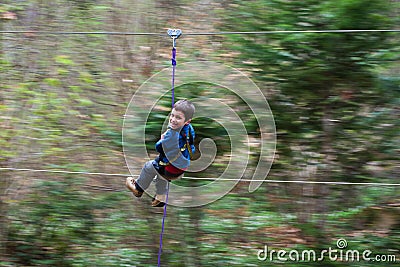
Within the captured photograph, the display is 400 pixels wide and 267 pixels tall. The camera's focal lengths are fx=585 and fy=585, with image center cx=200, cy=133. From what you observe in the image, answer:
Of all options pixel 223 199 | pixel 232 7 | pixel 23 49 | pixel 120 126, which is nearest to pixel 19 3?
pixel 23 49

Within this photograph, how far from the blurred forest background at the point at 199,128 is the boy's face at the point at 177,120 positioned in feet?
2.15

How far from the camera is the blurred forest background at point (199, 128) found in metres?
3.20

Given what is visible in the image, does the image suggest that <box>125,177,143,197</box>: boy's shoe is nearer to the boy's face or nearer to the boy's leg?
the boy's leg

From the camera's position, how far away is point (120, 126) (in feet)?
11.4

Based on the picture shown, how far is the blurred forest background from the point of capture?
320 cm

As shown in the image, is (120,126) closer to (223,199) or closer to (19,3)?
(223,199)

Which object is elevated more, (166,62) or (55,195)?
(166,62)

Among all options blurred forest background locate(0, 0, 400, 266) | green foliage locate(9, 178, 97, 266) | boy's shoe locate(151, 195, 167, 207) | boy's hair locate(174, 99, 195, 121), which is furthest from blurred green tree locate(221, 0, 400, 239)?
green foliage locate(9, 178, 97, 266)

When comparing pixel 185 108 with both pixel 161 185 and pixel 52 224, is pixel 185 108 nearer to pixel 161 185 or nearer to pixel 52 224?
pixel 161 185

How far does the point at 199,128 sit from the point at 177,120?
66 centimetres

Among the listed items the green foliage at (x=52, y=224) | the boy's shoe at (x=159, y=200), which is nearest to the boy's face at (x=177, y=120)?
the boy's shoe at (x=159, y=200)

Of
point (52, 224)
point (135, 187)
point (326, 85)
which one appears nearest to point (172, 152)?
point (135, 187)

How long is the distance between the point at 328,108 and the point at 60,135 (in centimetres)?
167

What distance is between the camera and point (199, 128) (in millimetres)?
3164
